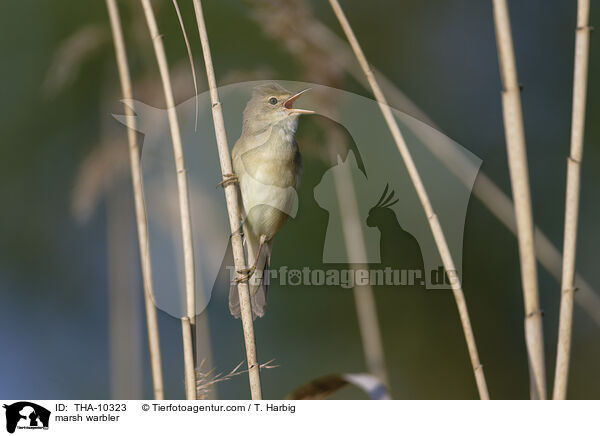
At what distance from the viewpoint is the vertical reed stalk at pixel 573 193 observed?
129 centimetres

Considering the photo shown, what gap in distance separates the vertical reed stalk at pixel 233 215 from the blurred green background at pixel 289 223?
279mm

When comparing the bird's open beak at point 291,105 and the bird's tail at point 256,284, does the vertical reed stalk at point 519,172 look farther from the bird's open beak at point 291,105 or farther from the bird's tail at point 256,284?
the bird's tail at point 256,284

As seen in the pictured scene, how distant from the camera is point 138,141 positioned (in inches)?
66.5

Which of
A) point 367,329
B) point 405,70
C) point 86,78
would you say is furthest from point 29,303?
point 405,70

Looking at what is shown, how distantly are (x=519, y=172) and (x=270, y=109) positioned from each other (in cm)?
112

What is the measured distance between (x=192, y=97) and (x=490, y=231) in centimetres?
168

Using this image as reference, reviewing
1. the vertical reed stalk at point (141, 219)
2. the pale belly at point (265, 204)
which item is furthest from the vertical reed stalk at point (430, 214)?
the pale belly at point (265, 204)

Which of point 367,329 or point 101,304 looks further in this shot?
point 101,304

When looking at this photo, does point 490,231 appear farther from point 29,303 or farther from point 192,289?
point 29,303

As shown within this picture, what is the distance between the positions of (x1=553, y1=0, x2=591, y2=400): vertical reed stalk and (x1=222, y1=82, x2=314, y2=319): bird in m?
1.04

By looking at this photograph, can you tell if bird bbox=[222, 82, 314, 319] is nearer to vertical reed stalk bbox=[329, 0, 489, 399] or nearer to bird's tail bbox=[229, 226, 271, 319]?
bird's tail bbox=[229, 226, 271, 319]

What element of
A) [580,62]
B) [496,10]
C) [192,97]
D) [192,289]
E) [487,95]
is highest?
[487,95]
